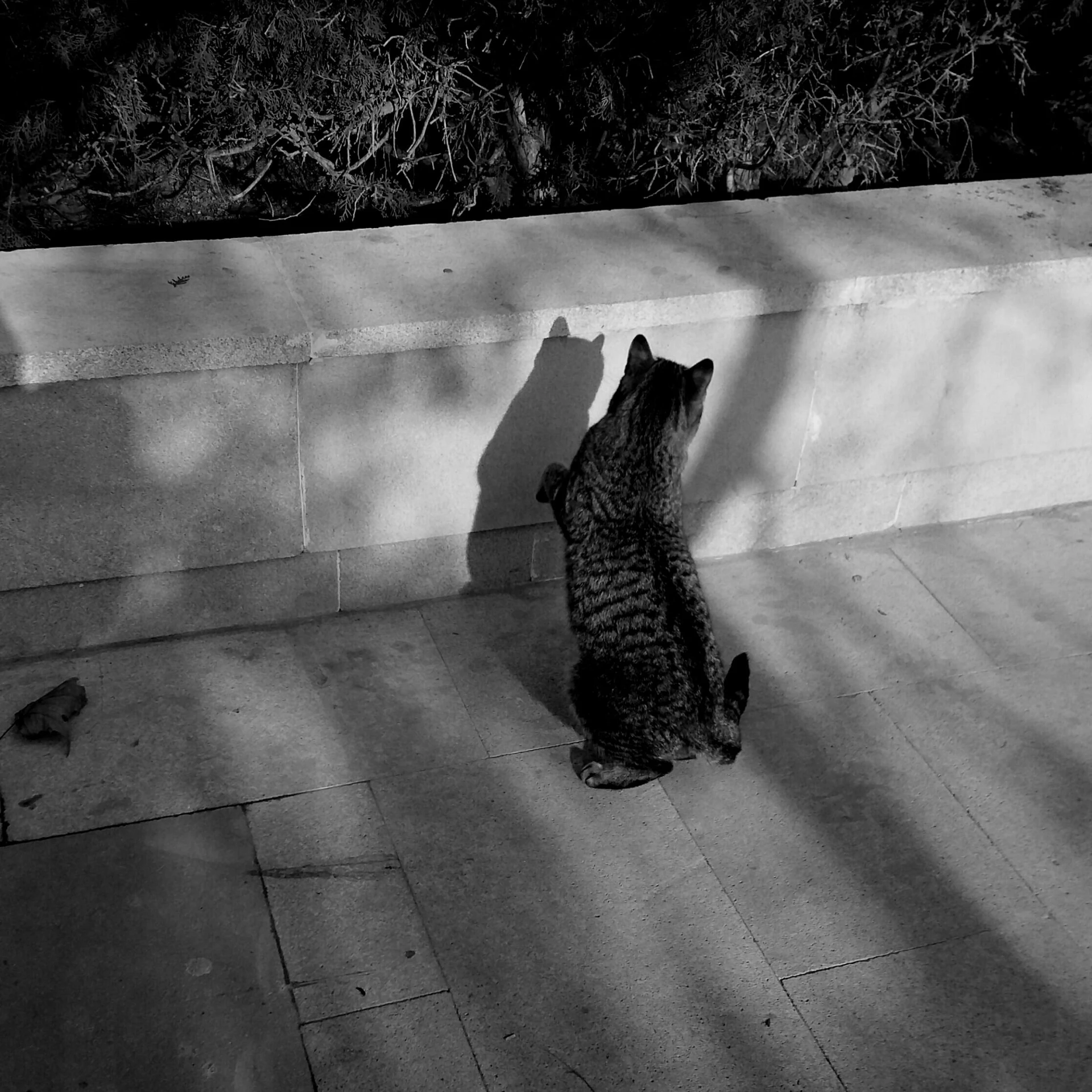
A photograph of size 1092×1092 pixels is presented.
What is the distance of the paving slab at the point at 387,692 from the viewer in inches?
159

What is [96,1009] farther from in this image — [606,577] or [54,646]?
[606,577]

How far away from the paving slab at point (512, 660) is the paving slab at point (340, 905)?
56 centimetres

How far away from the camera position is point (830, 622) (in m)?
4.81

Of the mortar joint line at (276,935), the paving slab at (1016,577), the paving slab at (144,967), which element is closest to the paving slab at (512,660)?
the mortar joint line at (276,935)

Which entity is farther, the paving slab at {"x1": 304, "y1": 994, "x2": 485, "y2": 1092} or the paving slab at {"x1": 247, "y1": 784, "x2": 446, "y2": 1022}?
the paving slab at {"x1": 247, "y1": 784, "x2": 446, "y2": 1022}

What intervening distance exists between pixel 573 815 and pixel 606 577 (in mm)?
740

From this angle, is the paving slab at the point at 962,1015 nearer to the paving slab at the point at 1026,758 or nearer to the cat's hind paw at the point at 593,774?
the paving slab at the point at 1026,758

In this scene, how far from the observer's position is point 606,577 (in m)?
3.97

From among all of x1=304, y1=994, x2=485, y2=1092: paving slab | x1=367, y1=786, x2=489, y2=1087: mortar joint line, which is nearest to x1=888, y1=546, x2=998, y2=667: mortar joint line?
x1=367, y1=786, x2=489, y2=1087: mortar joint line

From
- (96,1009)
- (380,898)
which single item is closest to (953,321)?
(380,898)

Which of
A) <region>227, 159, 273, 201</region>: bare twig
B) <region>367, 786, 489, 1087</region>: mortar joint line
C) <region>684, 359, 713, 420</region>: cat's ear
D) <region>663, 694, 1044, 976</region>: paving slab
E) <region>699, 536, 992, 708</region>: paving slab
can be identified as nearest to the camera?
<region>367, 786, 489, 1087</region>: mortar joint line

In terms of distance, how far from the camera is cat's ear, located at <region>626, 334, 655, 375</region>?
13.4ft

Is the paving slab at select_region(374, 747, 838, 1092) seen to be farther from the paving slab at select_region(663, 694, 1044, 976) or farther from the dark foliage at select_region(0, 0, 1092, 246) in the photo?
the dark foliage at select_region(0, 0, 1092, 246)

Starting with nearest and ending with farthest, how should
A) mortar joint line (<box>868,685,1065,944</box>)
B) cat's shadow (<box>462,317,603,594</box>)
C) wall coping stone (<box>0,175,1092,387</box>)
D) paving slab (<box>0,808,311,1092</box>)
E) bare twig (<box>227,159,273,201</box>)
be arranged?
paving slab (<box>0,808,311,1092</box>), mortar joint line (<box>868,685,1065,944</box>), wall coping stone (<box>0,175,1092,387</box>), cat's shadow (<box>462,317,603,594</box>), bare twig (<box>227,159,273,201</box>)
